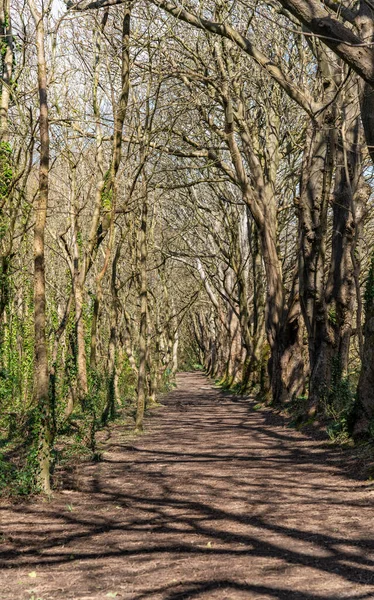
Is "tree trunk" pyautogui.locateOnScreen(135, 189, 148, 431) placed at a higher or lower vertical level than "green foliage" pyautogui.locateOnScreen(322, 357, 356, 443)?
higher

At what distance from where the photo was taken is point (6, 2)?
1431cm

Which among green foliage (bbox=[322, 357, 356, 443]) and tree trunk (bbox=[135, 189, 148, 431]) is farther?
tree trunk (bbox=[135, 189, 148, 431])

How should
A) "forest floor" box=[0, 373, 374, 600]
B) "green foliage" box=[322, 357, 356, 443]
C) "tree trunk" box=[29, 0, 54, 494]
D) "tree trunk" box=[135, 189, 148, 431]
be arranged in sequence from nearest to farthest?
"forest floor" box=[0, 373, 374, 600], "tree trunk" box=[29, 0, 54, 494], "green foliage" box=[322, 357, 356, 443], "tree trunk" box=[135, 189, 148, 431]

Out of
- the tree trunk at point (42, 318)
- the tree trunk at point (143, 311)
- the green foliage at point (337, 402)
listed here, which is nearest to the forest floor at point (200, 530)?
the green foliage at point (337, 402)

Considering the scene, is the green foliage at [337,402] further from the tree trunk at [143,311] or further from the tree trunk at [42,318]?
the tree trunk at [42,318]

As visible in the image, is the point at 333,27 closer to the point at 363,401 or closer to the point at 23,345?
the point at 363,401

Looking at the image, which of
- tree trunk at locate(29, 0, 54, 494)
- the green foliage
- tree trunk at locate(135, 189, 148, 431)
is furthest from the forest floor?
tree trunk at locate(135, 189, 148, 431)

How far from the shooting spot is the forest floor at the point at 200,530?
521cm

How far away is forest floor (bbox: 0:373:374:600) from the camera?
205 inches

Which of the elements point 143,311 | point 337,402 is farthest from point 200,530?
point 143,311

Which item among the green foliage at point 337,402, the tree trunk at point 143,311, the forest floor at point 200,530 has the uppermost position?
the tree trunk at point 143,311

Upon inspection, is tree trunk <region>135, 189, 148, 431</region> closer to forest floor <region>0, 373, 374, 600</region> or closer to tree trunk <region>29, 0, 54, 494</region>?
forest floor <region>0, 373, 374, 600</region>

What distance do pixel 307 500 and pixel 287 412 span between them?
1014cm

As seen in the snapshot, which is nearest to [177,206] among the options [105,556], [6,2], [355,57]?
[6,2]
